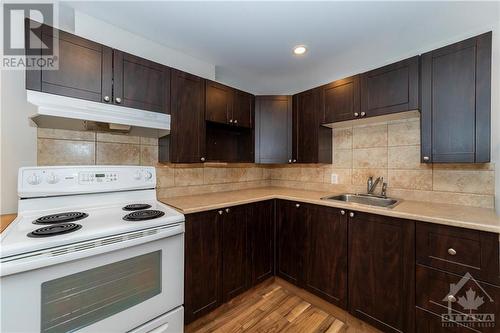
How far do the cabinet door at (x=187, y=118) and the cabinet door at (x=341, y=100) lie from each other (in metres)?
1.26

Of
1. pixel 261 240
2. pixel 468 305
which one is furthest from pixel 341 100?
pixel 468 305

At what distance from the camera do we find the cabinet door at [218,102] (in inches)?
78.7

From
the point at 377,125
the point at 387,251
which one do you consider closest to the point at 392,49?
the point at 377,125

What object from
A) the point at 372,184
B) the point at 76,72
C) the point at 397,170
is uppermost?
the point at 76,72

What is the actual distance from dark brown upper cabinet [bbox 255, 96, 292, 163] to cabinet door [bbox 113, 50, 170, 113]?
3.66ft

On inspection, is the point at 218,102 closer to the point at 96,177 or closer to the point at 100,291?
the point at 96,177

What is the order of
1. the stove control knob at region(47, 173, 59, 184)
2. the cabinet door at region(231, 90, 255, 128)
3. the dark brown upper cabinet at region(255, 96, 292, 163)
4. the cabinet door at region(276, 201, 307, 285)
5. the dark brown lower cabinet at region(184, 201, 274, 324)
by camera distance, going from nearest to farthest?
the stove control knob at region(47, 173, 59, 184), the dark brown lower cabinet at region(184, 201, 274, 324), the cabinet door at region(276, 201, 307, 285), the cabinet door at region(231, 90, 255, 128), the dark brown upper cabinet at region(255, 96, 292, 163)

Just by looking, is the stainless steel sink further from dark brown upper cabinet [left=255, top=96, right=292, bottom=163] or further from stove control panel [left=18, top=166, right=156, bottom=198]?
stove control panel [left=18, top=166, right=156, bottom=198]

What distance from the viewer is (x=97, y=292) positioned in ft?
3.55

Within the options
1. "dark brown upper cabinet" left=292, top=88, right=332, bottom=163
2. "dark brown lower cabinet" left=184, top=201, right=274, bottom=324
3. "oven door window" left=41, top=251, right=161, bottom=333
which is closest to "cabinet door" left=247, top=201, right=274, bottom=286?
"dark brown lower cabinet" left=184, top=201, right=274, bottom=324

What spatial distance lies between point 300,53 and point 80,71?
1.79m

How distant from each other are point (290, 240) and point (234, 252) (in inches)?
23.4

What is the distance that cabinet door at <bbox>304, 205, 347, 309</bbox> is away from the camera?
1.70 meters

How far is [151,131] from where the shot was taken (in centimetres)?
173
